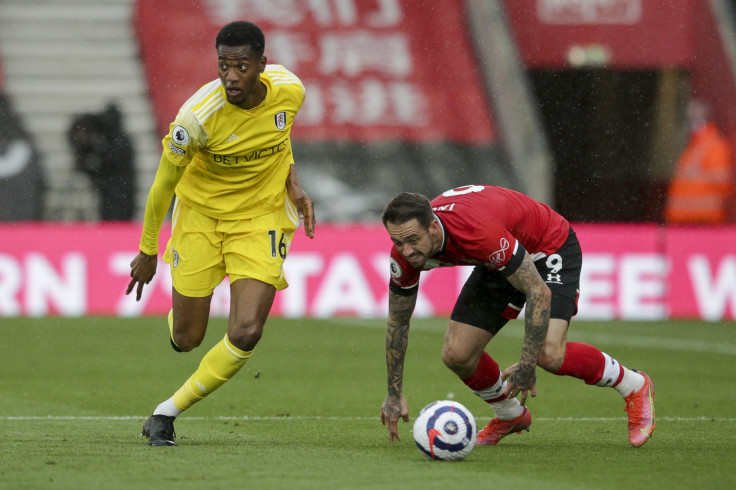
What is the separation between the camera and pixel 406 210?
527 cm

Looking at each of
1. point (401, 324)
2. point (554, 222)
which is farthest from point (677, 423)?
point (401, 324)

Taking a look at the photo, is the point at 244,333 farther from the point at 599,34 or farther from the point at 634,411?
the point at 599,34

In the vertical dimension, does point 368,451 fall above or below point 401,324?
below

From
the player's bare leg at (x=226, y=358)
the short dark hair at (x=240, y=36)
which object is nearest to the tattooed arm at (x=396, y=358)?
the player's bare leg at (x=226, y=358)

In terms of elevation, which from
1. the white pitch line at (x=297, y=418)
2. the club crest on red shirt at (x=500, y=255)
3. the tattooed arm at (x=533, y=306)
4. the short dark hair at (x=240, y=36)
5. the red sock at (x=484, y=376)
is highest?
the short dark hair at (x=240, y=36)

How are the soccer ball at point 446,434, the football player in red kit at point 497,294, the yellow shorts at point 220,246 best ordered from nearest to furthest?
the soccer ball at point 446,434 → the football player in red kit at point 497,294 → the yellow shorts at point 220,246

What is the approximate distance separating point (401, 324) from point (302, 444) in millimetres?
749

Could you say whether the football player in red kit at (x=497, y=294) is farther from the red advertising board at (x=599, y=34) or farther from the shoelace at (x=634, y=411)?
the red advertising board at (x=599, y=34)

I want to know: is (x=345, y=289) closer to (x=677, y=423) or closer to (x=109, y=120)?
(x=109, y=120)

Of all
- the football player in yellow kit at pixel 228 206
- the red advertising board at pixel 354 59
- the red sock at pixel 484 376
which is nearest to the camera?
the football player in yellow kit at pixel 228 206

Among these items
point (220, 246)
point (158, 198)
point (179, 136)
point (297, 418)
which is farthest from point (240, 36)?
point (297, 418)

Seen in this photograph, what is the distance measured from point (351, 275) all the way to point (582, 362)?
784cm

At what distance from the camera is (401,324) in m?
5.79

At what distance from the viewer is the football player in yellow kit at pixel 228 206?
→ 5.70 m
